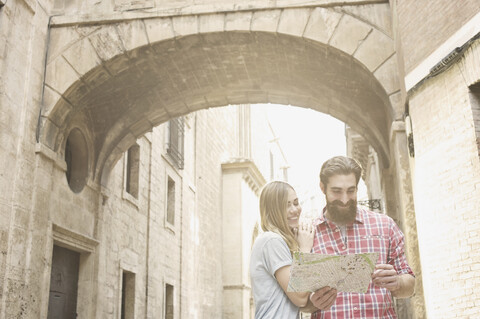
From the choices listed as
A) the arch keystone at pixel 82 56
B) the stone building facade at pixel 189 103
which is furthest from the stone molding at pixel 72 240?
the arch keystone at pixel 82 56

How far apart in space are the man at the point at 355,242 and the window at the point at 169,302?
12.0 meters

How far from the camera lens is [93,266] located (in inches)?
379

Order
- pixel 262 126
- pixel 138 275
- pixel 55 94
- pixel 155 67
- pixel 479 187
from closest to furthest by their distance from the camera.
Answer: pixel 479 187 < pixel 55 94 < pixel 155 67 < pixel 138 275 < pixel 262 126

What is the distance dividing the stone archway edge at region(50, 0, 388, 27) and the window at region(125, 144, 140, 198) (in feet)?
14.4

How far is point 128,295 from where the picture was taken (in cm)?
1170

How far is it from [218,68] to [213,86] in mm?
724

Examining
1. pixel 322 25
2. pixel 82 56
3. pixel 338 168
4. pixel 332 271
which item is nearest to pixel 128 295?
pixel 82 56

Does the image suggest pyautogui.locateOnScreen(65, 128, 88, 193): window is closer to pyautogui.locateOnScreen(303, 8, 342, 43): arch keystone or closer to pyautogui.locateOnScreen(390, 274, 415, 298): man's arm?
pyautogui.locateOnScreen(303, 8, 342, 43): arch keystone

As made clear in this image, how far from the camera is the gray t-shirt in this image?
2.68 meters

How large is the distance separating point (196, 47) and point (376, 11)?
9.08 ft

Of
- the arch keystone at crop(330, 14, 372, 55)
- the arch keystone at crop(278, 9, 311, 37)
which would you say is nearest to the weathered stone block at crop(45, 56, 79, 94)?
the arch keystone at crop(278, 9, 311, 37)

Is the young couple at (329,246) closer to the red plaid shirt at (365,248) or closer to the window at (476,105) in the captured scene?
the red plaid shirt at (365,248)

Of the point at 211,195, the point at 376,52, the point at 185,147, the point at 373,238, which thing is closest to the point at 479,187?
the point at 373,238

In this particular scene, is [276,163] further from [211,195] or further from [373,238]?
[373,238]
